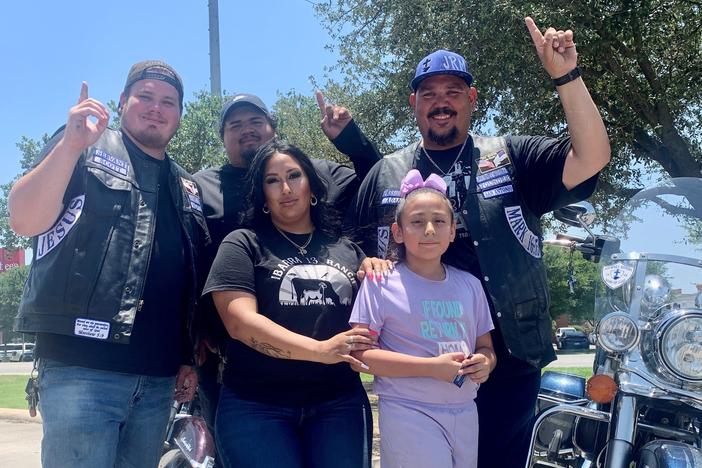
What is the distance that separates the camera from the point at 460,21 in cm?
716

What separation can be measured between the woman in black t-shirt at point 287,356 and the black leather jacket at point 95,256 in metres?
0.33

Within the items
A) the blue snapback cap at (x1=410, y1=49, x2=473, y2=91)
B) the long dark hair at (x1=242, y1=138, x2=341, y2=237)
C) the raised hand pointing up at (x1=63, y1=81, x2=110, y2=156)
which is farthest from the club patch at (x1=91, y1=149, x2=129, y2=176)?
the blue snapback cap at (x1=410, y1=49, x2=473, y2=91)

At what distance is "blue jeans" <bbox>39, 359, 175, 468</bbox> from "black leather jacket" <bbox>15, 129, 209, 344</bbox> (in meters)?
0.16

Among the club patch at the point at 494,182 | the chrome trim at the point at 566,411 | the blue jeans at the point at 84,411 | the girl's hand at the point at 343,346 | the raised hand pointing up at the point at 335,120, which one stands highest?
the raised hand pointing up at the point at 335,120

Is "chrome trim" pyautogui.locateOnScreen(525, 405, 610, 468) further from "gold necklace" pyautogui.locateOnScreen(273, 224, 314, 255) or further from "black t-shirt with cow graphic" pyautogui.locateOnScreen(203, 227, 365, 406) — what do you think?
"gold necklace" pyautogui.locateOnScreen(273, 224, 314, 255)

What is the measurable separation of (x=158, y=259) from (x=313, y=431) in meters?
0.92

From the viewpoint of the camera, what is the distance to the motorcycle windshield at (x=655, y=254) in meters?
2.41

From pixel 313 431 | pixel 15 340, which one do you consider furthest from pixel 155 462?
pixel 15 340

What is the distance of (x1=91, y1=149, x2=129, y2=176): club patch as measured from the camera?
2570 mm

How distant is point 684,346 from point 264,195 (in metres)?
1.66

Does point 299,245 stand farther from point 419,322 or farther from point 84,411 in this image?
point 84,411

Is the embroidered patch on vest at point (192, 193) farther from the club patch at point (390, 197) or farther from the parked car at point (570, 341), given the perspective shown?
the parked car at point (570, 341)

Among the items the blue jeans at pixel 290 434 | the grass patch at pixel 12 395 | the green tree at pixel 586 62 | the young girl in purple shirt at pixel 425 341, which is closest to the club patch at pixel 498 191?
the young girl in purple shirt at pixel 425 341

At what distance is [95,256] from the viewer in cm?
242
